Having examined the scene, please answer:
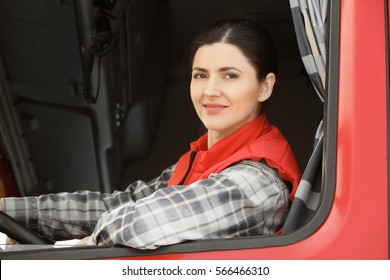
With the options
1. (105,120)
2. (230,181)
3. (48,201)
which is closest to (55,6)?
(105,120)

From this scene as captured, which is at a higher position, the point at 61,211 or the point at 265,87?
the point at 265,87

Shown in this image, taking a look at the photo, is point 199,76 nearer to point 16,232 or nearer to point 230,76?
point 230,76

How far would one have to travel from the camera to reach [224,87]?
1868 mm

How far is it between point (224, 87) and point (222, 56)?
97mm

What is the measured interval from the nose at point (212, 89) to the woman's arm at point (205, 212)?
21 cm

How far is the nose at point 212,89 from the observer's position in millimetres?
1854

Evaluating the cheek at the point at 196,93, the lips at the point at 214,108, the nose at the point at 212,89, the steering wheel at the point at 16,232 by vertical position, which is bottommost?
the steering wheel at the point at 16,232

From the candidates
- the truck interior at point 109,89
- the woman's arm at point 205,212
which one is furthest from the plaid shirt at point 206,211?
the truck interior at point 109,89

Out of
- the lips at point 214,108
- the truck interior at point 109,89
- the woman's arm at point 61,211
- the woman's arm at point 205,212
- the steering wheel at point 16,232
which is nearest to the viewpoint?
the woman's arm at point 205,212

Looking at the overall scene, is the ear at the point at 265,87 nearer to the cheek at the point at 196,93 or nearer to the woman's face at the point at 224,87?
the woman's face at the point at 224,87

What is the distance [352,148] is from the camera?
1.53 m

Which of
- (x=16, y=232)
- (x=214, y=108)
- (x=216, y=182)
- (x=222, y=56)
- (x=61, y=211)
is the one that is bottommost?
(x=61, y=211)

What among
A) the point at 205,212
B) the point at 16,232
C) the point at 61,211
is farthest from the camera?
the point at 61,211

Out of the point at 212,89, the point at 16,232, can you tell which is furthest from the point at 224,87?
the point at 16,232
